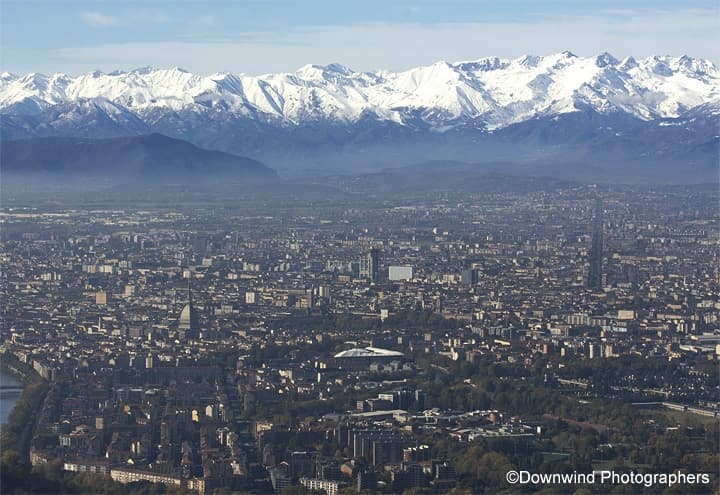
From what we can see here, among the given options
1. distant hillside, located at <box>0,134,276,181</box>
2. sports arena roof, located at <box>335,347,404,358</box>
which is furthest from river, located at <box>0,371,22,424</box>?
distant hillside, located at <box>0,134,276,181</box>

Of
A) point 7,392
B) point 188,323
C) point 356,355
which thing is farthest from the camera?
point 188,323

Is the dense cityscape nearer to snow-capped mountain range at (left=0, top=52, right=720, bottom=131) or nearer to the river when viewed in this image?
the river

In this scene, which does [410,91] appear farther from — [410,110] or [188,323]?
[188,323]

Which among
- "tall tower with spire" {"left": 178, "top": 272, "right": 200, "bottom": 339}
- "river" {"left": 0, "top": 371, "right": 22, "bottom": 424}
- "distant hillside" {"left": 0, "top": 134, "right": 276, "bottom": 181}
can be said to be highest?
"river" {"left": 0, "top": 371, "right": 22, "bottom": 424}

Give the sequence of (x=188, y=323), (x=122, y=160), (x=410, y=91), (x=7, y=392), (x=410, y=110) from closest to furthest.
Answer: (x=7, y=392), (x=188, y=323), (x=122, y=160), (x=410, y=110), (x=410, y=91)

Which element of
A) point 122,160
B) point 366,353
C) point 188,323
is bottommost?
point 122,160

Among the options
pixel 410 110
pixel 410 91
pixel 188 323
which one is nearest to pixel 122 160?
pixel 410 110

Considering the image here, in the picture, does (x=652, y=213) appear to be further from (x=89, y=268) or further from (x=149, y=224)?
(x=89, y=268)
